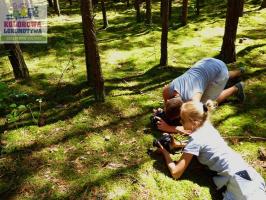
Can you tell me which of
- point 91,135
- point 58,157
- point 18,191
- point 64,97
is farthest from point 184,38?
point 18,191

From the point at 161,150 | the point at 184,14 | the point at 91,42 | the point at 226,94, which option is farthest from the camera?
the point at 184,14

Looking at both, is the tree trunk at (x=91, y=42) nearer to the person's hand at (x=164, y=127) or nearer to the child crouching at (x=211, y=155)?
the person's hand at (x=164, y=127)

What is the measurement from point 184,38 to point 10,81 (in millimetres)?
8447

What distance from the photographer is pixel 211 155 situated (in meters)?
5.27

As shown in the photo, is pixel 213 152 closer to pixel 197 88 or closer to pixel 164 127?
pixel 164 127

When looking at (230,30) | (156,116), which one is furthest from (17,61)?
Answer: (230,30)

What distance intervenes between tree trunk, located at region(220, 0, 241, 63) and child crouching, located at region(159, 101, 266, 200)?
5.80 metres

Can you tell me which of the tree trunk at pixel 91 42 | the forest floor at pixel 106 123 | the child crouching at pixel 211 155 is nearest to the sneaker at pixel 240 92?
the forest floor at pixel 106 123

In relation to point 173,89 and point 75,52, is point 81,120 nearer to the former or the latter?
point 173,89

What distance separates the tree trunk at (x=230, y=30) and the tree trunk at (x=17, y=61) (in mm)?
6799

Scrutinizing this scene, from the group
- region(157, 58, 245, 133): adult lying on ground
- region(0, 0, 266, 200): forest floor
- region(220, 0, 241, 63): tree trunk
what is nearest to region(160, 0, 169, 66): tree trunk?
region(0, 0, 266, 200): forest floor

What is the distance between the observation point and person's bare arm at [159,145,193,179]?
5.45 m

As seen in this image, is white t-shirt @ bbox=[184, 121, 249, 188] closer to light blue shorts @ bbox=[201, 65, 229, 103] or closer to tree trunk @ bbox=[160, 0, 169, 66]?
light blue shorts @ bbox=[201, 65, 229, 103]

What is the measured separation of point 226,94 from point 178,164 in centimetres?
314
